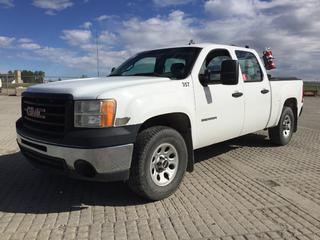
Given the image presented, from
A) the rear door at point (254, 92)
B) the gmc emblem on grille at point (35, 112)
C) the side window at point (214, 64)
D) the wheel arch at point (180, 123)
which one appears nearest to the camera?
the gmc emblem on grille at point (35, 112)

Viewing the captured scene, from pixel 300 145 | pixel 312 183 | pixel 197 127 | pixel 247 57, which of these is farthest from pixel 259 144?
pixel 197 127

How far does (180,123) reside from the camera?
491 cm

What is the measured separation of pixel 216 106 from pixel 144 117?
5.14 feet

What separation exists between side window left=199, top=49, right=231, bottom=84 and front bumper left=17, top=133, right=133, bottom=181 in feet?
6.23

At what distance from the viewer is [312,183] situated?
5.25m

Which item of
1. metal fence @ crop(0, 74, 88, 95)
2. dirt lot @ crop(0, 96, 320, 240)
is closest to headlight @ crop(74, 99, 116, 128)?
dirt lot @ crop(0, 96, 320, 240)

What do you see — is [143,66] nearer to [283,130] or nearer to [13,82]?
[283,130]

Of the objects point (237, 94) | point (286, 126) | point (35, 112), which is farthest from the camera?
point (286, 126)

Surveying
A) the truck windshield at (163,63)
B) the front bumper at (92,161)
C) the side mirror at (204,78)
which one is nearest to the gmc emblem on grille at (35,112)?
the front bumper at (92,161)

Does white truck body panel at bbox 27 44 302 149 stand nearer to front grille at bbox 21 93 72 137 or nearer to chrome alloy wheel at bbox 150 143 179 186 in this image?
front grille at bbox 21 93 72 137

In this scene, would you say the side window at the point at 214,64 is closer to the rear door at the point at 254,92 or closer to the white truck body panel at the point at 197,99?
the white truck body panel at the point at 197,99

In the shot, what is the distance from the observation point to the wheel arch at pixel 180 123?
4.63 metres

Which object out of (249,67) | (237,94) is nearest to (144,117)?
(237,94)

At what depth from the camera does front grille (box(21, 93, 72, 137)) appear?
13.3ft
